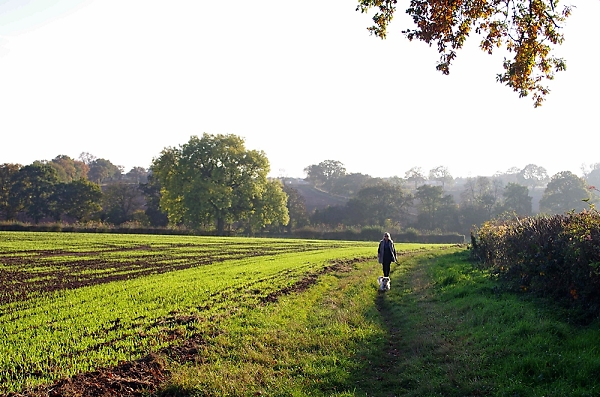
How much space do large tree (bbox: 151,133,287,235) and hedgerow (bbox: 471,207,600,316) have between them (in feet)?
166

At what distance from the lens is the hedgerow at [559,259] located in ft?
28.9

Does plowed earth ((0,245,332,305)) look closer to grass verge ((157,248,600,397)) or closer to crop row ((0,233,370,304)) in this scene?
crop row ((0,233,370,304))

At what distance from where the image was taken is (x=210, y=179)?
63062 mm

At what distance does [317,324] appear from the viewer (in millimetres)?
10531

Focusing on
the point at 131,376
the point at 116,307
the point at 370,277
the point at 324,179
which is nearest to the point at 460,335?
the point at 131,376

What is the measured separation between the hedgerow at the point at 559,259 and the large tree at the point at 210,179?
50.5 metres

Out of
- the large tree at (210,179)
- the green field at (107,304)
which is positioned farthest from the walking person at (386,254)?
the large tree at (210,179)

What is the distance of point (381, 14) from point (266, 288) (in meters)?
10.1

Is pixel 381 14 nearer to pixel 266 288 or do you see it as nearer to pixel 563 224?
pixel 563 224

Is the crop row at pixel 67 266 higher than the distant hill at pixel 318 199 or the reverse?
the reverse

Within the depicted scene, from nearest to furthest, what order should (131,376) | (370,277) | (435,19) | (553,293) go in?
(131,376) → (435,19) → (553,293) → (370,277)

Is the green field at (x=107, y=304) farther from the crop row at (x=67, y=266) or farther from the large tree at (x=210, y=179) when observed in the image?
the large tree at (x=210, y=179)

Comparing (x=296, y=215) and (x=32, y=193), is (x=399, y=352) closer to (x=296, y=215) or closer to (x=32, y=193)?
(x=32, y=193)

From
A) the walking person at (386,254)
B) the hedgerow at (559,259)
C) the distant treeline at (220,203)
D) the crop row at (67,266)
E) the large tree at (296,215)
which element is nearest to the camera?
the hedgerow at (559,259)
